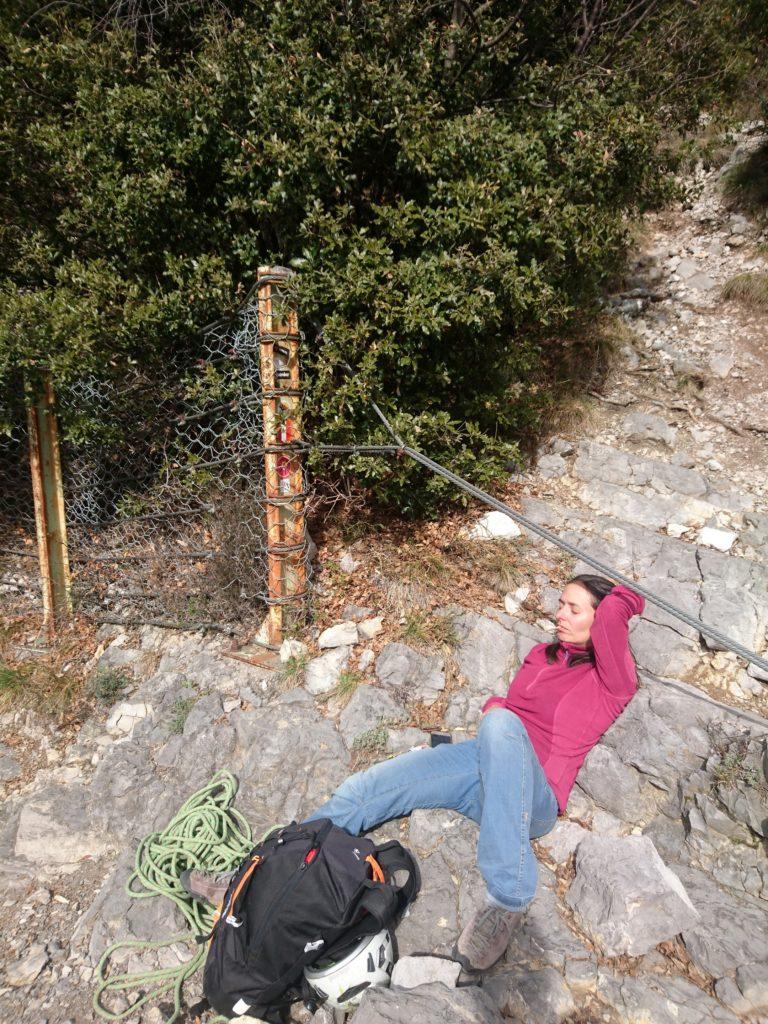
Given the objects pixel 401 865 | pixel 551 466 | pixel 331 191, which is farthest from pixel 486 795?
pixel 331 191

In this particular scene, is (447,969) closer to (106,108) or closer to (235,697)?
(235,697)

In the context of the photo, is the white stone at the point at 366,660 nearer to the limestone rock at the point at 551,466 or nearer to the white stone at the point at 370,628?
the white stone at the point at 370,628

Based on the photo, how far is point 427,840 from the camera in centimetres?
254

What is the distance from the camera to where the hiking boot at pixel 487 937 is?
207 cm

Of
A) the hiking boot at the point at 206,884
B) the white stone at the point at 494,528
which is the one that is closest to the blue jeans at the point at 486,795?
the hiking boot at the point at 206,884

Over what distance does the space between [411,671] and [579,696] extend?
0.95m

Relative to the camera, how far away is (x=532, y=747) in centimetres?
241

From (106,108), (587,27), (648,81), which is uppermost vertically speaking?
(587,27)

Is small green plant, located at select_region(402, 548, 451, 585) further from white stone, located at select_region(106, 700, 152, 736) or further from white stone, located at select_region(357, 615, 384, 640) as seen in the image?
white stone, located at select_region(106, 700, 152, 736)

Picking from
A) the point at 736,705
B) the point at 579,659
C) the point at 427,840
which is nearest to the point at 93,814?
the point at 427,840

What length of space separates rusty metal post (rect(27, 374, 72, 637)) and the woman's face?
3245 mm

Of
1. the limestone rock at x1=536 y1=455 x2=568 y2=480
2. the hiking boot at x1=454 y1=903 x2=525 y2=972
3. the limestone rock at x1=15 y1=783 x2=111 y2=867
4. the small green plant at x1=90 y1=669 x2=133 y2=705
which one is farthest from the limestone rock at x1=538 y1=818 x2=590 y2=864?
the small green plant at x1=90 y1=669 x2=133 y2=705

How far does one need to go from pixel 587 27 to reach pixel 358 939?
5522 mm

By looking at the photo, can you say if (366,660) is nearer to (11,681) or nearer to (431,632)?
(431,632)
